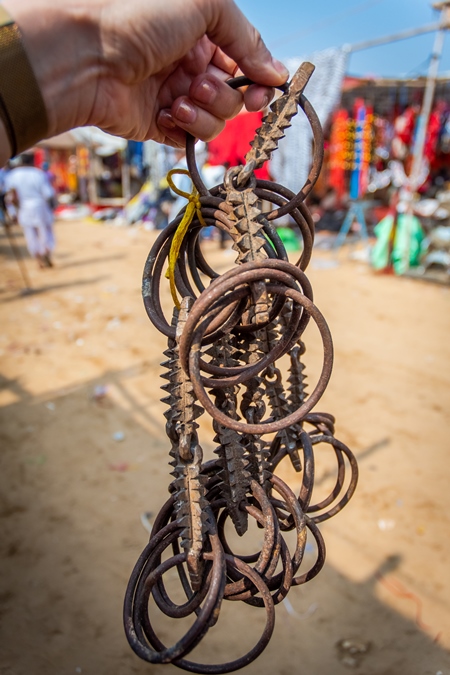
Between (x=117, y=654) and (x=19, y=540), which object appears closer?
(x=117, y=654)

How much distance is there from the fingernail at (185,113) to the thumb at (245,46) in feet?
0.41

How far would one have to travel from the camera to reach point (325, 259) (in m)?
7.75

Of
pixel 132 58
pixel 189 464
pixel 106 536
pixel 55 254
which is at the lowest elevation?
pixel 55 254

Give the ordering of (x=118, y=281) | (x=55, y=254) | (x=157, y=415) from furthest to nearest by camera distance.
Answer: (x=55, y=254)
(x=118, y=281)
(x=157, y=415)

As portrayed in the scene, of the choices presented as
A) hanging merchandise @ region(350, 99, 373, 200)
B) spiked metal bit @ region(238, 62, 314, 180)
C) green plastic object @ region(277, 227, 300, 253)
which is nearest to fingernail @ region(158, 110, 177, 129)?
spiked metal bit @ region(238, 62, 314, 180)

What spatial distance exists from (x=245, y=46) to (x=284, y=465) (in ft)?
7.63

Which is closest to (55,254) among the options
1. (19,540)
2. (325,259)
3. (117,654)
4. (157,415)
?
(325,259)

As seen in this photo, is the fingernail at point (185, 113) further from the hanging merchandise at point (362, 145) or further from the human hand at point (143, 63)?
the hanging merchandise at point (362, 145)

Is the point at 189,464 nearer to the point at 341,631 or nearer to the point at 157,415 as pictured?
the point at 341,631

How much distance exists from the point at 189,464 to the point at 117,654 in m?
1.52

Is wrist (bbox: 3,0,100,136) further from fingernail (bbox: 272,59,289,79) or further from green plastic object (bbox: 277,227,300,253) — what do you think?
green plastic object (bbox: 277,227,300,253)

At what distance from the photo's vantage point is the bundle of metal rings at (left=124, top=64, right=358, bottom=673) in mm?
678

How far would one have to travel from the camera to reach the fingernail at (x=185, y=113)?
37.9 inches

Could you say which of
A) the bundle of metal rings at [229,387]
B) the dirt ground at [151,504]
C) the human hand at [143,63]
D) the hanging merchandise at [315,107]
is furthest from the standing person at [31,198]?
the bundle of metal rings at [229,387]
